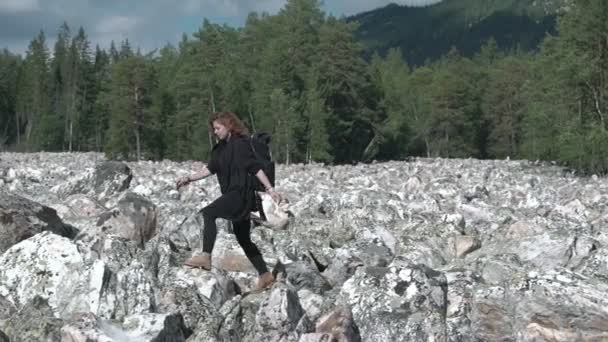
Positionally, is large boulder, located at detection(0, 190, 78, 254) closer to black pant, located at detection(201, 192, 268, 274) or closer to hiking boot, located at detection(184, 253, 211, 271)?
hiking boot, located at detection(184, 253, 211, 271)

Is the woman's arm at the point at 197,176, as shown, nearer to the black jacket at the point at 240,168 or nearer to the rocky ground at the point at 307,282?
the black jacket at the point at 240,168

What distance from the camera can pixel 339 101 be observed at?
6159cm

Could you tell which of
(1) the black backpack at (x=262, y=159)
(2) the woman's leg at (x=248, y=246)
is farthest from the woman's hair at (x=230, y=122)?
(2) the woman's leg at (x=248, y=246)

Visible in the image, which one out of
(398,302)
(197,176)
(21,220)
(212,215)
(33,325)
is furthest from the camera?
(21,220)

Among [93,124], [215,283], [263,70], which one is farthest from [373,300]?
[93,124]

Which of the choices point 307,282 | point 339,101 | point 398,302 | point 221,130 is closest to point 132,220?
point 221,130

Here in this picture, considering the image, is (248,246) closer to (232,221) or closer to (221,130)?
(232,221)

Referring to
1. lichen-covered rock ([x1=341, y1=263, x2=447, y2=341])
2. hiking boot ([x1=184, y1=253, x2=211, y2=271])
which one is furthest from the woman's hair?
lichen-covered rock ([x1=341, y1=263, x2=447, y2=341])

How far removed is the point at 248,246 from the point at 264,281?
47 cm

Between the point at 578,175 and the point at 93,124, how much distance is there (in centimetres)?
7621

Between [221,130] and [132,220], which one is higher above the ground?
[221,130]

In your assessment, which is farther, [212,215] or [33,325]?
[212,215]

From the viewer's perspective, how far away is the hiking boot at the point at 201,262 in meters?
8.10

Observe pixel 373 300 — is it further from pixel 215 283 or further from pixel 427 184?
pixel 427 184
